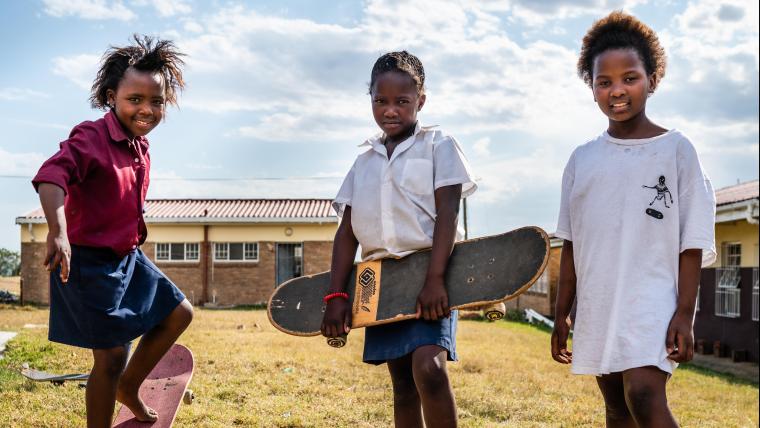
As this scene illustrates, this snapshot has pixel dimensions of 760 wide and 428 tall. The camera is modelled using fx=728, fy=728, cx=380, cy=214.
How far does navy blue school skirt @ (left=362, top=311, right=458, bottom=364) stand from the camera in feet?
9.39

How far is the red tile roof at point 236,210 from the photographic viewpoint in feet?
85.7

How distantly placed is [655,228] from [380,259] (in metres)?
1.15

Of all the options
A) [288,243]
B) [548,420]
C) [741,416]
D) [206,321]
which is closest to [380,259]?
[548,420]

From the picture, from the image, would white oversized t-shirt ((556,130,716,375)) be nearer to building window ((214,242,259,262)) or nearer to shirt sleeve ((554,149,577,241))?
shirt sleeve ((554,149,577,241))

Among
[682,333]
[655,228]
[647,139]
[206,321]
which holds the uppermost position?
[647,139]

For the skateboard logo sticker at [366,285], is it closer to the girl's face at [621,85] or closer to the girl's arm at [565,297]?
the girl's arm at [565,297]

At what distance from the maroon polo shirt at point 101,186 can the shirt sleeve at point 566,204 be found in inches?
72.8

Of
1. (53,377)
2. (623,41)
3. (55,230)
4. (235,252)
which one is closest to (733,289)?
(53,377)

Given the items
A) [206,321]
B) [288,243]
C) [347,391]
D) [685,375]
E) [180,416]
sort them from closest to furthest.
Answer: [180,416], [347,391], [685,375], [206,321], [288,243]

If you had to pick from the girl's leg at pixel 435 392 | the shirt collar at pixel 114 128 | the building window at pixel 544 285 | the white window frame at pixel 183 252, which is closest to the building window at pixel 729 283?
the building window at pixel 544 285

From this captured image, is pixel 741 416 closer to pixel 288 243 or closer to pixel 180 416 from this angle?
pixel 180 416

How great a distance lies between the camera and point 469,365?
803 centimetres

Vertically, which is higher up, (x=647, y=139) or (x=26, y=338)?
(x=647, y=139)

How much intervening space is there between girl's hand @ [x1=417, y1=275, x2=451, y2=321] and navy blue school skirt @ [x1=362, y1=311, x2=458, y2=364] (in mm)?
51
